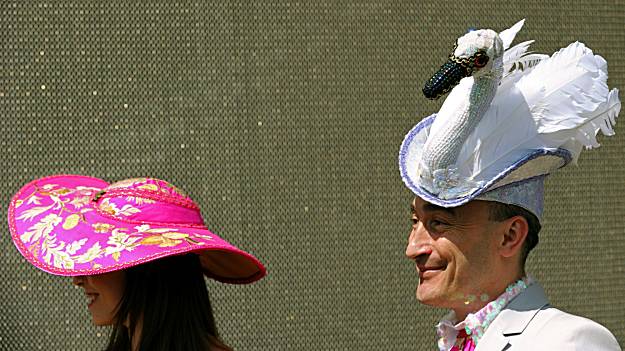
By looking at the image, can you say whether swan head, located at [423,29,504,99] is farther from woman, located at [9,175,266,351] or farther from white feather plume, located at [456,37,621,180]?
woman, located at [9,175,266,351]

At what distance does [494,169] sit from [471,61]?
0.19 meters

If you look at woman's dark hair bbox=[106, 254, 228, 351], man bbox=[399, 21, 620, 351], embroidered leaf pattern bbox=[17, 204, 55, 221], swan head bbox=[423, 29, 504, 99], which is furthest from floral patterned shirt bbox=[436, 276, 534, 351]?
embroidered leaf pattern bbox=[17, 204, 55, 221]

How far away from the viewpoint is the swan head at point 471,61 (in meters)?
1.93

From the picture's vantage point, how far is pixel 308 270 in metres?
3.35

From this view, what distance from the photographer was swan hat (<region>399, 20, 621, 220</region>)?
196 cm

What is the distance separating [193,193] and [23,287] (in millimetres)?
554

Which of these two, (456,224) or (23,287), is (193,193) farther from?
(456,224)

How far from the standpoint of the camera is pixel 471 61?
1925 millimetres

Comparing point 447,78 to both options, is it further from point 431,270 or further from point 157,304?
point 157,304

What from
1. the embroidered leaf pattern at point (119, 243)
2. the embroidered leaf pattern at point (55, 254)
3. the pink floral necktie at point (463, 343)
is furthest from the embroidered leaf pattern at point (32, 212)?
the pink floral necktie at point (463, 343)

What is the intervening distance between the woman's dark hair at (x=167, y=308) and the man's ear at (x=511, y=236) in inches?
23.5

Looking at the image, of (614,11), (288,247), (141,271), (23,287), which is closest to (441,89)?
(141,271)

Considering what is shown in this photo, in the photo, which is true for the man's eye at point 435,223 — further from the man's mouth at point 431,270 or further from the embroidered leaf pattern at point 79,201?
the embroidered leaf pattern at point 79,201

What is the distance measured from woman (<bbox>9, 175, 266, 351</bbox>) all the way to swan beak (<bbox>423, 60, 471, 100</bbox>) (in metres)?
0.55
